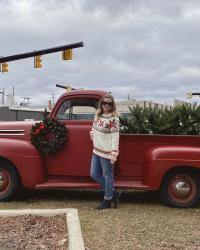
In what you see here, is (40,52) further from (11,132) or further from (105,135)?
(105,135)

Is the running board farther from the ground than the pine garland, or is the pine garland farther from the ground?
the pine garland

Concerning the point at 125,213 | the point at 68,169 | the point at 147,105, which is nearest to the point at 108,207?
the point at 125,213

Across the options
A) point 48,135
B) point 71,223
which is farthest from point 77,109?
point 71,223

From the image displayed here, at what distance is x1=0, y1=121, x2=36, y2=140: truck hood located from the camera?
325 inches

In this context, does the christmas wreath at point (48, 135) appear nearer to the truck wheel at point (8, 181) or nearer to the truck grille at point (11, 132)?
the truck grille at point (11, 132)

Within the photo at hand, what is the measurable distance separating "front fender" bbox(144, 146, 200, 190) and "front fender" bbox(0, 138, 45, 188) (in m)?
1.63

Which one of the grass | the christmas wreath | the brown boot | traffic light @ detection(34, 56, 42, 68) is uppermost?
traffic light @ detection(34, 56, 42, 68)

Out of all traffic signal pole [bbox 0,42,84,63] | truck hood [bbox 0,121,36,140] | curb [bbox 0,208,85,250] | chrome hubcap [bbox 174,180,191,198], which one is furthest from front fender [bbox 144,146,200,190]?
traffic signal pole [bbox 0,42,84,63]

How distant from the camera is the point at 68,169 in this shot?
7.97 m

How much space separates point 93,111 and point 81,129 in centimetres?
46

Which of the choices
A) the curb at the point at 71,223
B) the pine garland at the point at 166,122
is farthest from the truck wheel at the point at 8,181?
the pine garland at the point at 166,122

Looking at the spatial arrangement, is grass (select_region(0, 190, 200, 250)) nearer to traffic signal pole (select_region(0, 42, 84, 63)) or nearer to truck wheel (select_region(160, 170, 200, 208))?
truck wheel (select_region(160, 170, 200, 208))

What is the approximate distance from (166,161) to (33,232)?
2460 mm

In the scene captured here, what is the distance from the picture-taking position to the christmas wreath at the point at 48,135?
25.9 feet
